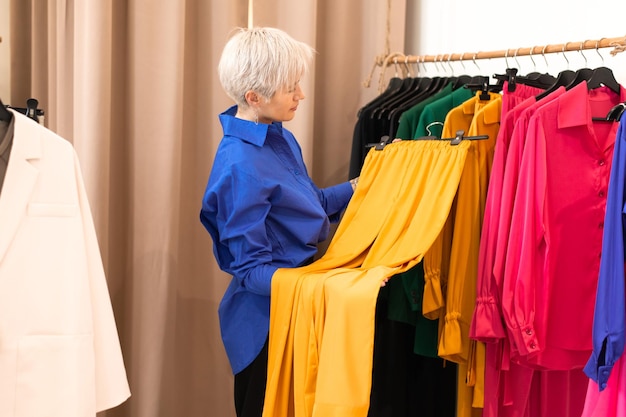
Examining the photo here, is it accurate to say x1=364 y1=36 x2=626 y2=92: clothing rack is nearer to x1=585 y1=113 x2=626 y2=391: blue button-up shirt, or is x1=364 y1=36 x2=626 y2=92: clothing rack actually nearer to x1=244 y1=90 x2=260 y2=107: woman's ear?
x1=585 y1=113 x2=626 y2=391: blue button-up shirt

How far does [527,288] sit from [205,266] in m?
1.48

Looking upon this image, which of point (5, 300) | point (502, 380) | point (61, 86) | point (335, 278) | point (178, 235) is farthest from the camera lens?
point (178, 235)

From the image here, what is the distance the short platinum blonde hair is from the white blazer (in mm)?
675

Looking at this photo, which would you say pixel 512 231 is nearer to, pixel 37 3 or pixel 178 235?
pixel 178 235

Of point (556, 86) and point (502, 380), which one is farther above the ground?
point (556, 86)

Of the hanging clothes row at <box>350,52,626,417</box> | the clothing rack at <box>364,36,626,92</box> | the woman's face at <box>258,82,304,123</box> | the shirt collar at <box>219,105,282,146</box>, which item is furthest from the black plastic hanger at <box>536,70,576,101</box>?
the shirt collar at <box>219,105,282,146</box>

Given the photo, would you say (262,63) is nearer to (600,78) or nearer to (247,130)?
(247,130)

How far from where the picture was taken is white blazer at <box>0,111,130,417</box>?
1.77m

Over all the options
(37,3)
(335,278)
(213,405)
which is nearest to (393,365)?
(335,278)

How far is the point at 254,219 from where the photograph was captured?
2.29 metres

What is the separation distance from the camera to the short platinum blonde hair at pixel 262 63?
233cm

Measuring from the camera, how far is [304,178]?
8.34 ft

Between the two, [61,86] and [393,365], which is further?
[61,86]

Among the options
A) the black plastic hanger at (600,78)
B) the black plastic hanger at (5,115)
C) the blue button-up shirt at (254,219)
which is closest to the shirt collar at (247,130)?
the blue button-up shirt at (254,219)
